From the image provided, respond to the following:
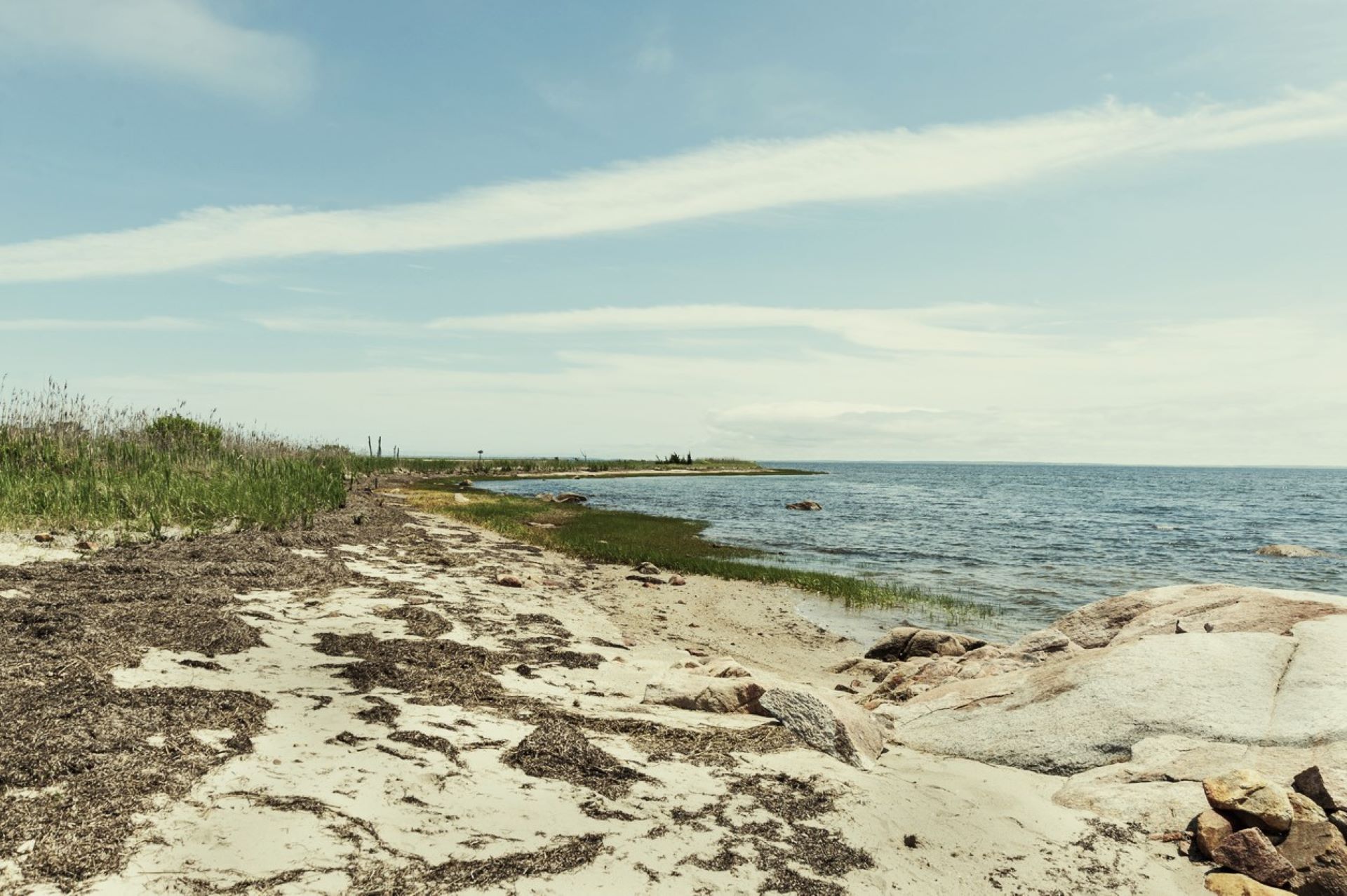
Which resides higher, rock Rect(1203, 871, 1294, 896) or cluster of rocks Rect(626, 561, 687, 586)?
rock Rect(1203, 871, 1294, 896)

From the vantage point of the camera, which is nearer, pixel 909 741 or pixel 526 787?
pixel 526 787

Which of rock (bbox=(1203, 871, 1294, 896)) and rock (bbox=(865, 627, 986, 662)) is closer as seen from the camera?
rock (bbox=(1203, 871, 1294, 896))

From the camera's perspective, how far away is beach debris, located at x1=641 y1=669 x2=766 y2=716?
7.69 m

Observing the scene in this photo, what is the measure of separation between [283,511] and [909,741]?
699 inches

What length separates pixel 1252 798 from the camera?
5328mm

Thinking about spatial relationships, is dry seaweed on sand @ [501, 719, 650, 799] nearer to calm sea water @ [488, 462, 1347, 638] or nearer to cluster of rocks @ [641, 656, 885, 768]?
cluster of rocks @ [641, 656, 885, 768]

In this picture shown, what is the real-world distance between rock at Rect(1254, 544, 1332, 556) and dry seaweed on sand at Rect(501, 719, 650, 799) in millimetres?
38257

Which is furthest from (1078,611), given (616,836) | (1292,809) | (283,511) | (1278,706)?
(283,511)

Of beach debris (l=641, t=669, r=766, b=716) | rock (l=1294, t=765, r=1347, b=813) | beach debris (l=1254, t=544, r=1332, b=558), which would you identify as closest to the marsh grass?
beach debris (l=641, t=669, r=766, b=716)

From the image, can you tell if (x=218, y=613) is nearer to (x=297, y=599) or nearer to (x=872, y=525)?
(x=297, y=599)

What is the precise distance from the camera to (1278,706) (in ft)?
23.4

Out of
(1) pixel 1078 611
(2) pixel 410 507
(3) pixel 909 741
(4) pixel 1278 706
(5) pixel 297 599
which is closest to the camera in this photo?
(4) pixel 1278 706

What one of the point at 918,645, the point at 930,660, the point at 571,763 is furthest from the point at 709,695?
the point at 918,645

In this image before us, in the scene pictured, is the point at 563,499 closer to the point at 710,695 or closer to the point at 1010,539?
the point at 1010,539
